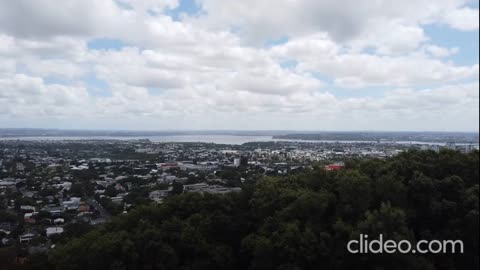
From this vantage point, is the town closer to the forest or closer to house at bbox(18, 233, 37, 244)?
house at bbox(18, 233, 37, 244)

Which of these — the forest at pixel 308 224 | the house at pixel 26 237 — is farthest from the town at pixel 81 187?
the forest at pixel 308 224

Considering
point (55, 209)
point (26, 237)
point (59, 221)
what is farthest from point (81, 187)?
point (26, 237)

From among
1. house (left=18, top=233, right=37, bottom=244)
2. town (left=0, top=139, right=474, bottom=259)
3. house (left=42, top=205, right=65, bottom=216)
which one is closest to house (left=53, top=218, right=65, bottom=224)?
town (left=0, top=139, right=474, bottom=259)

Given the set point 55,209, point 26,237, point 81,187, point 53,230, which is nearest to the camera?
point 26,237

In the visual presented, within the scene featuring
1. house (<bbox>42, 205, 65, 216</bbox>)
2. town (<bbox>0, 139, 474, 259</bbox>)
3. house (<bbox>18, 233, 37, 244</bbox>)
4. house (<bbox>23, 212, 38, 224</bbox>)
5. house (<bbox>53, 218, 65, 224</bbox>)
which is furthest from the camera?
house (<bbox>42, 205, 65, 216</bbox>)

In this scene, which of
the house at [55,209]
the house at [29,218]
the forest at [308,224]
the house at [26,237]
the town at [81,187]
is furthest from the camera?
the house at [55,209]

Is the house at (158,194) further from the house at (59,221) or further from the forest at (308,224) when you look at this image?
the forest at (308,224)

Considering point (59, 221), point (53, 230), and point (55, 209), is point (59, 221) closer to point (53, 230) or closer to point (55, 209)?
point (53, 230)

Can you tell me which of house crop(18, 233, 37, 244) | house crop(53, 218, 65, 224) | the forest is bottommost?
house crop(18, 233, 37, 244)

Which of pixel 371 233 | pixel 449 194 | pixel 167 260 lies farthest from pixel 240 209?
pixel 449 194
